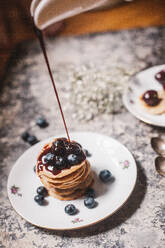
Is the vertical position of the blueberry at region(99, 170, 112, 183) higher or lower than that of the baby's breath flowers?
lower

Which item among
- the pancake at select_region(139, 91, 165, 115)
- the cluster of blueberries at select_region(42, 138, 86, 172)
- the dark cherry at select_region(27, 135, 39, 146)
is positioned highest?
the cluster of blueberries at select_region(42, 138, 86, 172)

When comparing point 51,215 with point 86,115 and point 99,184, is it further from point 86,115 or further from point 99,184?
point 86,115

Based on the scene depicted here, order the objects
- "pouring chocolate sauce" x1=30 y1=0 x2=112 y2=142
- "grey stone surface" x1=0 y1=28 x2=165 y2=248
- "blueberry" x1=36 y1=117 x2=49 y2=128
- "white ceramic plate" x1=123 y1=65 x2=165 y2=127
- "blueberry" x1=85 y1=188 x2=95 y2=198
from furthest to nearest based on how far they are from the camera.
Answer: "blueberry" x1=36 y1=117 x2=49 y2=128
"white ceramic plate" x1=123 y1=65 x2=165 y2=127
"blueberry" x1=85 y1=188 x2=95 y2=198
"grey stone surface" x1=0 y1=28 x2=165 y2=248
"pouring chocolate sauce" x1=30 y1=0 x2=112 y2=142

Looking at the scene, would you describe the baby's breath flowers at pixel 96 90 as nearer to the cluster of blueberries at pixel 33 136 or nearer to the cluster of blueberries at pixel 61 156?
the cluster of blueberries at pixel 33 136

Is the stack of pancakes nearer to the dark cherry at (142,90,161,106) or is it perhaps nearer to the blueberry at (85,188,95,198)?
the blueberry at (85,188,95,198)

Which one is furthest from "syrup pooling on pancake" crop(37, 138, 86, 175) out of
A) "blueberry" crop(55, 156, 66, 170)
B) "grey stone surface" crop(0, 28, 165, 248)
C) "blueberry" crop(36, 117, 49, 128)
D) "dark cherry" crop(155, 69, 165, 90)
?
"dark cherry" crop(155, 69, 165, 90)

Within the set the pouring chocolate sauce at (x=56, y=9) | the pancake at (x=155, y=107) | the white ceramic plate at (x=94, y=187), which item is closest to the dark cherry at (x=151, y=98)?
the pancake at (x=155, y=107)

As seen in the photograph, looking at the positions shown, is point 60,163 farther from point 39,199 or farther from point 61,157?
point 39,199

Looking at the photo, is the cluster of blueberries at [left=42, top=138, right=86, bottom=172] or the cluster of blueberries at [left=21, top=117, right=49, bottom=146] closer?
the cluster of blueberries at [left=42, top=138, right=86, bottom=172]
